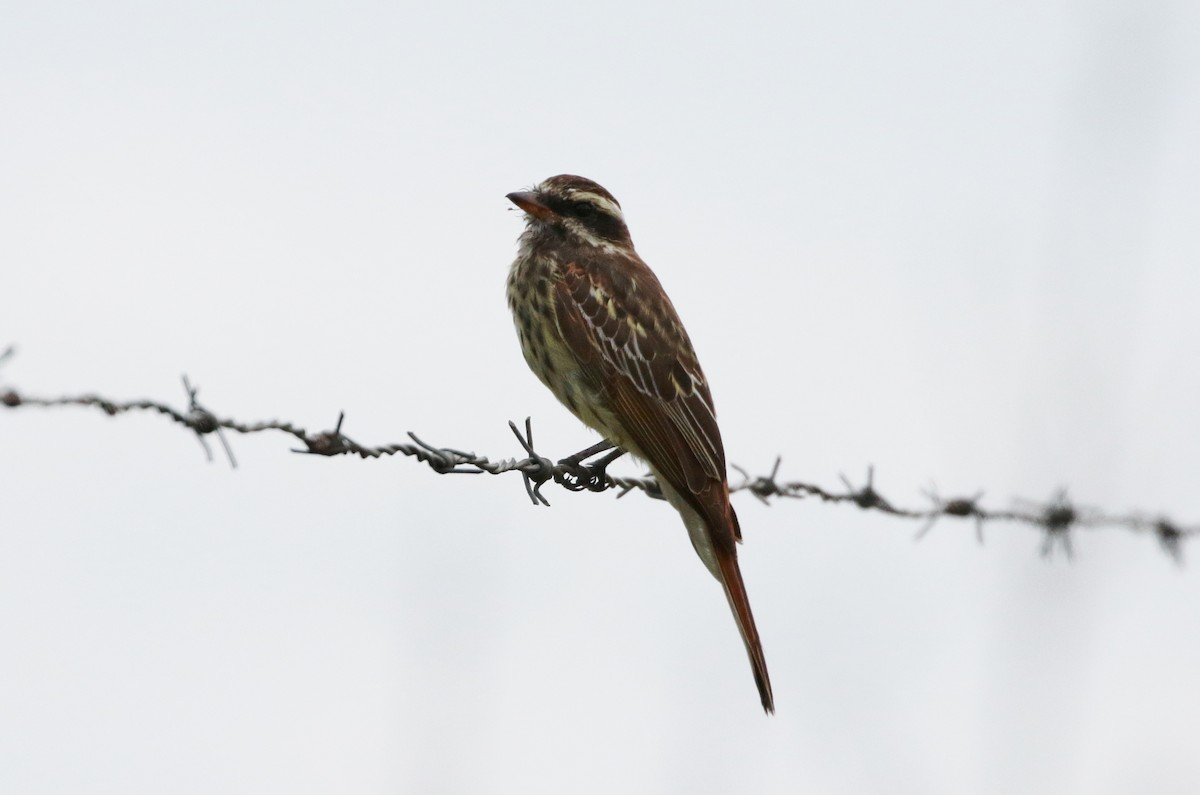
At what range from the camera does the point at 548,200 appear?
768 cm

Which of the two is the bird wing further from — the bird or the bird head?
the bird head

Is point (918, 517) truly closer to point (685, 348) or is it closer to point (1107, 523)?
point (685, 348)

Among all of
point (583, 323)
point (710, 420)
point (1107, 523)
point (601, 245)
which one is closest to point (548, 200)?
point (601, 245)

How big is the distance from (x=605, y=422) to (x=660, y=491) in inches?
16.5

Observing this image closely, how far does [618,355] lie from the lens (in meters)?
7.09

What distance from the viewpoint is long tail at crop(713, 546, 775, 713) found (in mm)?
6078

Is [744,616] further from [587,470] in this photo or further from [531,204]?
[531,204]

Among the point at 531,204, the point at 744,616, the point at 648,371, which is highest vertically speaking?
the point at 531,204

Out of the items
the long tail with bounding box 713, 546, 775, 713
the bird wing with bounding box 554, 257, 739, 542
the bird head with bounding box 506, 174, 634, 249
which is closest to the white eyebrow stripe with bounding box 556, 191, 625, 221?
the bird head with bounding box 506, 174, 634, 249

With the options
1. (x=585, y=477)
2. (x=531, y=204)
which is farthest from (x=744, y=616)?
(x=531, y=204)

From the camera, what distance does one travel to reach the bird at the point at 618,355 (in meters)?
6.70

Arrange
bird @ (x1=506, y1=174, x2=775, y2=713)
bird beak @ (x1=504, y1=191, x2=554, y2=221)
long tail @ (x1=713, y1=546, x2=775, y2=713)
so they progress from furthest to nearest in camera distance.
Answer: bird beak @ (x1=504, y1=191, x2=554, y2=221), bird @ (x1=506, y1=174, x2=775, y2=713), long tail @ (x1=713, y1=546, x2=775, y2=713)

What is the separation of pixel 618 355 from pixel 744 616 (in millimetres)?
1437

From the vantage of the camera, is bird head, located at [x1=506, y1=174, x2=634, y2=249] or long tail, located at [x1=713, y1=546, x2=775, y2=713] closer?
long tail, located at [x1=713, y1=546, x2=775, y2=713]
